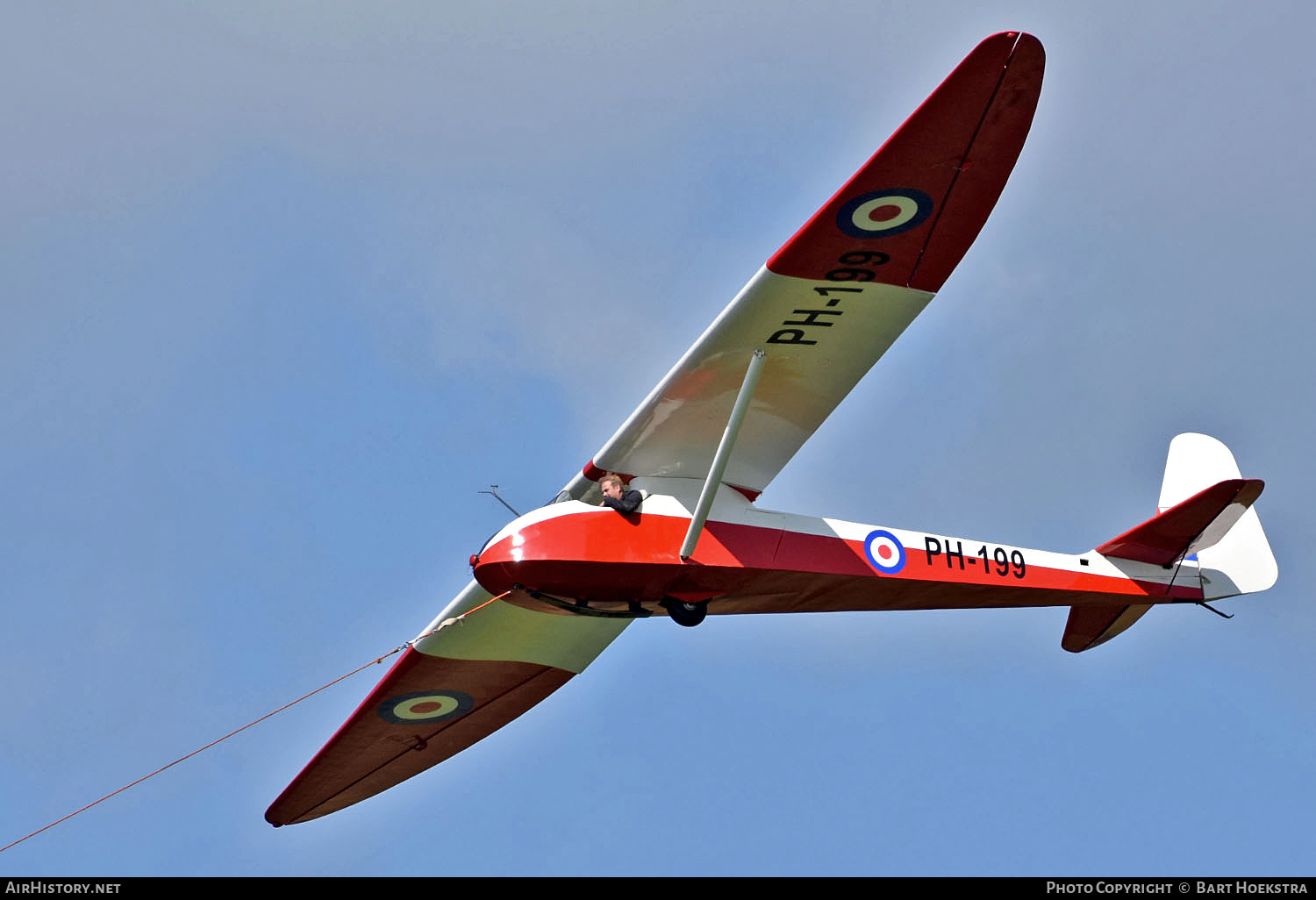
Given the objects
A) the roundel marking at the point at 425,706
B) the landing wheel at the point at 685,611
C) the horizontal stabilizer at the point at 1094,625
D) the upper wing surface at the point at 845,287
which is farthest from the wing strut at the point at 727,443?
the horizontal stabilizer at the point at 1094,625

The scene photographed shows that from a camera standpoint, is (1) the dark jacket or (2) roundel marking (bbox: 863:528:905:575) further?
(2) roundel marking (bbox: 863:528:905:575)

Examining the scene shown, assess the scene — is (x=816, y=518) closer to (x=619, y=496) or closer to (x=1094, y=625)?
(x=619, y=496)

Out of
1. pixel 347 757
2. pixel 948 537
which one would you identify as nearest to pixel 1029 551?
pixel 948 537

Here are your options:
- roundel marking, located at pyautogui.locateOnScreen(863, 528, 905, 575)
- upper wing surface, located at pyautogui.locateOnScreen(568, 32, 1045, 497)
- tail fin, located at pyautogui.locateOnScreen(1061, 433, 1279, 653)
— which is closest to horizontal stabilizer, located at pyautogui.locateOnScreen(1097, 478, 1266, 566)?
tail fin, located at pyautogui.locateOnScreen(1061, 433, 1279, 653)

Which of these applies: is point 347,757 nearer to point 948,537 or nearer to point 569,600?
point 569,600

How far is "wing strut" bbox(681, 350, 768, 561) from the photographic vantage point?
12.0 meters

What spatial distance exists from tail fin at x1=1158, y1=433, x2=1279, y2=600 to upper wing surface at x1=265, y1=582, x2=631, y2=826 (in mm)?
6498

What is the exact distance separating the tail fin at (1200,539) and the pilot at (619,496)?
17.0 ft

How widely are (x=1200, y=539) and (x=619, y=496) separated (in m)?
6.46

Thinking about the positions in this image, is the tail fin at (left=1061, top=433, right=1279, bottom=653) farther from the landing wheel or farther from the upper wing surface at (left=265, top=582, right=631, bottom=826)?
the upper wing surface at (left=265, top=582, right=631, bottom=826)

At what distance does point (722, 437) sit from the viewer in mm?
12633

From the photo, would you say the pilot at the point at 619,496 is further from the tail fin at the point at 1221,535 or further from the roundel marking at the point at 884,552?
the tail fin at the point at 1221,535

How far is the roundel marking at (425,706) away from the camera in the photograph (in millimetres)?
16188

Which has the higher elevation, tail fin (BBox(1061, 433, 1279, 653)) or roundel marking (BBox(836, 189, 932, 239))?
roundel marking (BBox(836, 189, 932, 239))
